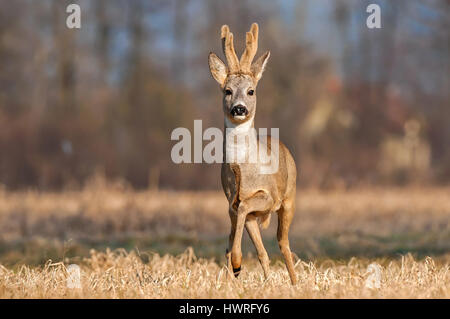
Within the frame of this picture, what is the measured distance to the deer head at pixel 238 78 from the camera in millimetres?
5805

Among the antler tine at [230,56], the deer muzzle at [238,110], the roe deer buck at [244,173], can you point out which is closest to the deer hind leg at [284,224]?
the roe deer buck at [244,173]

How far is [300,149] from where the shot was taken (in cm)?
2880

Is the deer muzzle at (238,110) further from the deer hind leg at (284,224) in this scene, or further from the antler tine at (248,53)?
the deer hind leg at (284,224)

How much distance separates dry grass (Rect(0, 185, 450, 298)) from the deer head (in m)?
1.33

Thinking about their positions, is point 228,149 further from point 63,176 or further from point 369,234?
point 63,176

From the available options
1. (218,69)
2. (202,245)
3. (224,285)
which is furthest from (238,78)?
(202,245)

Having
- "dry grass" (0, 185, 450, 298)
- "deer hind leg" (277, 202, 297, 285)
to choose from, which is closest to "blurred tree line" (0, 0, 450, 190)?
"dry grass" (0, 185, 450, 298)

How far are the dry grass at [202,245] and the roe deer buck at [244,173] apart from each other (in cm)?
41

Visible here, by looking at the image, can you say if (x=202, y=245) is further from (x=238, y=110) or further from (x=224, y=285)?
(x=238, y=110)

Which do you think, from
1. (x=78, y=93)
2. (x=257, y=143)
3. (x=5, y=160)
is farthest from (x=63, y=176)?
(x=257, y=143)

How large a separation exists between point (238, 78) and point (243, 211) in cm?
109
